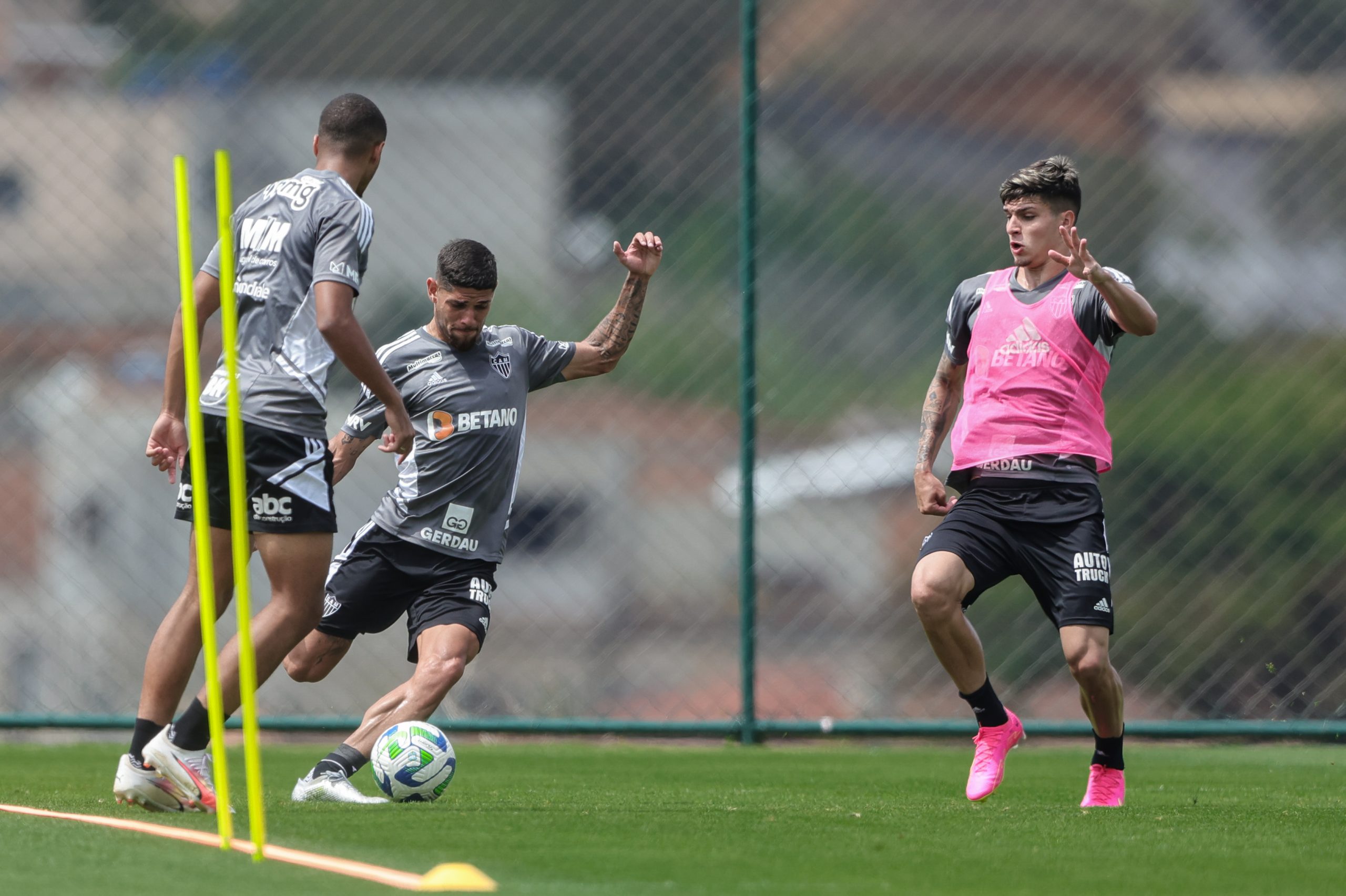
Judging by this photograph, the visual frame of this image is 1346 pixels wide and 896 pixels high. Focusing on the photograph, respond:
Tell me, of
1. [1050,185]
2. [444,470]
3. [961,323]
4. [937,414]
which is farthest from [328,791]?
[1050,185]

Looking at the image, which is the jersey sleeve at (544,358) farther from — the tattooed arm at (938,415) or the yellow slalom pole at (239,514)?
the yellow slalom pole at (239,514)

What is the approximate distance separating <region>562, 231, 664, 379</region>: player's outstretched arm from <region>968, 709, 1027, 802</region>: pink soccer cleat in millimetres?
1630

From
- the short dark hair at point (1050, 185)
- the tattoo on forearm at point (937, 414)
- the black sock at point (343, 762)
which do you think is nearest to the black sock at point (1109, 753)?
the tattoo on forearm at point (937, 414)

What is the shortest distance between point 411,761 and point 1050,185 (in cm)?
246

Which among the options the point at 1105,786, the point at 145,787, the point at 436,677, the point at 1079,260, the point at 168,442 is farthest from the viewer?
the point at 1105,786

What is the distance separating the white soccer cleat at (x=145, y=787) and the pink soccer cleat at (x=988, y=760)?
2.22 m

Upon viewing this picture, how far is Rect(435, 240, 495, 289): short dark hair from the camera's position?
4.79 metres

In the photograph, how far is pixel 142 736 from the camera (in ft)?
13.2

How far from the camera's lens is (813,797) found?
4.83 metres

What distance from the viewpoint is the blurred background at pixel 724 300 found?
23.2 ft

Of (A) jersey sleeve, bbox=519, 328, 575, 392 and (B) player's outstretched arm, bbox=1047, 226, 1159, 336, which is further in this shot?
(A) jersey sleeve, bbox=519, 328, 575, 392

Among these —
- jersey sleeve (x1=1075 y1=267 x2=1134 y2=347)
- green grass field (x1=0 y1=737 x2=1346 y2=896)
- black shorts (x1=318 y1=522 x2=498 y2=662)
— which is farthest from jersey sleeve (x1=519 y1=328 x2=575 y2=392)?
jersey sleeve (x1=1075 y1=267 x2=1134 y2=347)

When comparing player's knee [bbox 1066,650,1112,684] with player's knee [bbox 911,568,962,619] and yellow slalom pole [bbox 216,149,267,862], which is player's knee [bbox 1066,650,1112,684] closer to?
player's knee [bbox 911,568,962,619]

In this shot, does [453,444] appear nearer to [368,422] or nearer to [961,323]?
[368,422]
